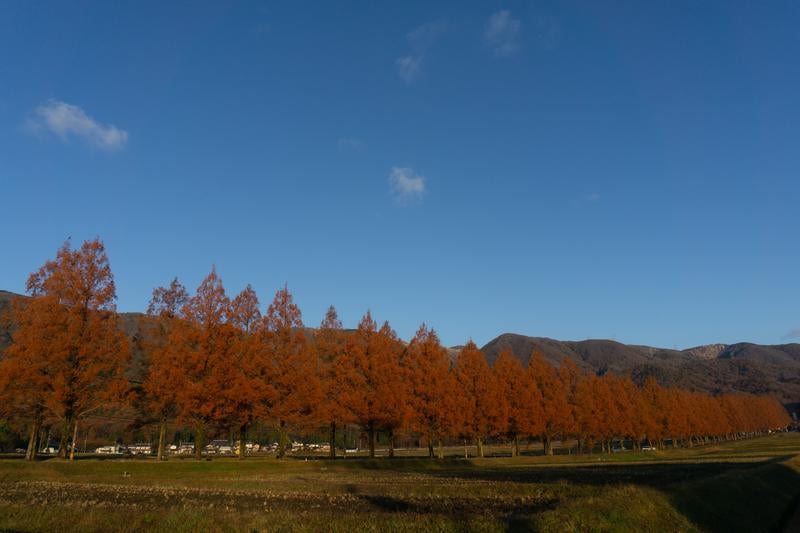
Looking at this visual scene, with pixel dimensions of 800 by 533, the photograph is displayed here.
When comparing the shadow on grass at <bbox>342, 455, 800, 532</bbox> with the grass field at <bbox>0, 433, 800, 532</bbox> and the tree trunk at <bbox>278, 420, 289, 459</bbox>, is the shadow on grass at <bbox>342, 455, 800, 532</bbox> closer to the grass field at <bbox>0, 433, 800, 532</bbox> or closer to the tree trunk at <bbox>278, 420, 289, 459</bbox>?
the grass field at <bbox>0, 433, 800, 532</bbox>

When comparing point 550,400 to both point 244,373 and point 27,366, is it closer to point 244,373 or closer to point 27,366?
point 244,373

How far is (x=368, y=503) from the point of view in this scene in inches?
791

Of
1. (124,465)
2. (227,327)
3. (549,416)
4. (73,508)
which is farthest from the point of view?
(549,416)

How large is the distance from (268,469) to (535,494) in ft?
81.0

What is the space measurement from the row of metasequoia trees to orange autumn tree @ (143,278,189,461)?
0.33ft

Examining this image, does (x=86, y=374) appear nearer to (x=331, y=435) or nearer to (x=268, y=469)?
(x=268, y=469)

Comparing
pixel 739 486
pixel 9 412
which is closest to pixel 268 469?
pixel 9 412

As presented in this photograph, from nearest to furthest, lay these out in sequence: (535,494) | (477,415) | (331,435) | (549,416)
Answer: (535,494), (331,435), (477,415), (549,416)

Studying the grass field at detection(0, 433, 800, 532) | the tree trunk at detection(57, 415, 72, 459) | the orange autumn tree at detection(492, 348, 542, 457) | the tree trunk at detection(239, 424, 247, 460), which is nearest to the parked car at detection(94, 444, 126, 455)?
the tree trunk at detection(57, 415, 72, 459)

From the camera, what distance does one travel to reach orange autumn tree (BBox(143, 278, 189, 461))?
144 feet

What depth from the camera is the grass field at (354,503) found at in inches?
530

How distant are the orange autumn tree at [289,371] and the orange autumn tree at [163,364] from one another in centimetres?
812

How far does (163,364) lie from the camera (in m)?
44.0

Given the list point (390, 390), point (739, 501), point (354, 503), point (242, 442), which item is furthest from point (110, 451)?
point (739, 501)
